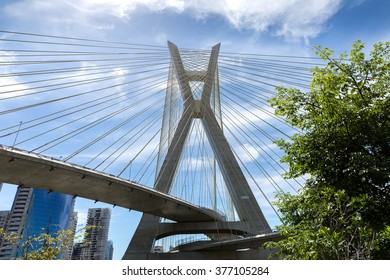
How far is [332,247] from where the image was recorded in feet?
17.7

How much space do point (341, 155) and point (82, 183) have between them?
1850 cm

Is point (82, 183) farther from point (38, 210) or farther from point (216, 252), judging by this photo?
point (38, 210)

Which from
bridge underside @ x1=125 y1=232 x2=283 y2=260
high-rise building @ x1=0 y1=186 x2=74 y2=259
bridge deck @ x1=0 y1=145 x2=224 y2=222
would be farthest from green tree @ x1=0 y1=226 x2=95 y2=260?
high-rise building @ x1=0 y1=186 x2=74 y2=259

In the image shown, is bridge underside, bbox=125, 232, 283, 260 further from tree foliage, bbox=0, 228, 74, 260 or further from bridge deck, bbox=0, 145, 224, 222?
tree foliage, bbox=0, 228, 74, 260

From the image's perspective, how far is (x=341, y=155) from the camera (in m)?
7.27

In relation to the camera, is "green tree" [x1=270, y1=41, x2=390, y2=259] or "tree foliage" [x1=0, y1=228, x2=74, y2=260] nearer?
"green tree" [x1=270, y1=41, x2=390, y2=259]

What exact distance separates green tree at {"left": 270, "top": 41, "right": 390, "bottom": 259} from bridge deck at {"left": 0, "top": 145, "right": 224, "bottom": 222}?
47.9ft

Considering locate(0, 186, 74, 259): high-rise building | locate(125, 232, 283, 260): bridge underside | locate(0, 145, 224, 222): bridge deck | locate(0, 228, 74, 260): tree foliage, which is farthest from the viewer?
locate(0, 186, 74, 259): high-rise building

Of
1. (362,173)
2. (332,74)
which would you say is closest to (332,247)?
(362,173)

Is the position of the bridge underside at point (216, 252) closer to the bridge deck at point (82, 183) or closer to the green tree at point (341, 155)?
the bridge deck at point (82, 183)

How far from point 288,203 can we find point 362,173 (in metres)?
2.03

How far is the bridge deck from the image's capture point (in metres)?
17.3
